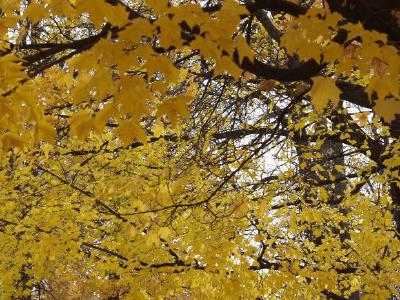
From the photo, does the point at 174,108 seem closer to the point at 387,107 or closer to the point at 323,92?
the point at 323,92

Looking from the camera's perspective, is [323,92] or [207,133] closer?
[323,92]

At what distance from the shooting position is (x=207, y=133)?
18.2 feet

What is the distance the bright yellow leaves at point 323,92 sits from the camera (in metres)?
2.15

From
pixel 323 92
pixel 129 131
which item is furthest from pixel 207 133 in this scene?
pixel 323 92

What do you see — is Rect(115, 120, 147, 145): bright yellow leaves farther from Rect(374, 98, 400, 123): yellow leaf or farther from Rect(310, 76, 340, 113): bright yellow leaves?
Rect(374, 98, 400, 123): yellow leaf

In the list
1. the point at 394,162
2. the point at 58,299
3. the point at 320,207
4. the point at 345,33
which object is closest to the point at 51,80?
the point at 345,33

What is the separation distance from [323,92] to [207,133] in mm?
3438

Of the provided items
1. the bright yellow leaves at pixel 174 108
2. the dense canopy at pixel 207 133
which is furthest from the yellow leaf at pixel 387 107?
the bright yellow leaves at pixel 174 108

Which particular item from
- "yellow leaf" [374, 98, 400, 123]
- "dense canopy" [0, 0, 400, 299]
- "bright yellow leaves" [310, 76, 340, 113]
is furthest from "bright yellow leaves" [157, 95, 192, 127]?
"yellow leaf" [374, 98, 400, 123]

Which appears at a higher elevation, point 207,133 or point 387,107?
point 207,133

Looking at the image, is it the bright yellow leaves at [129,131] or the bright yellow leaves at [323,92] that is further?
the bright yellow leaves at [129,131]

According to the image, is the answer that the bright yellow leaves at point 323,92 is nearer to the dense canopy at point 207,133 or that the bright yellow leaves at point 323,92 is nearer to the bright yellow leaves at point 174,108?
the dense canopy at point 207,133

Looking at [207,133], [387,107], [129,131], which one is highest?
[207,133]

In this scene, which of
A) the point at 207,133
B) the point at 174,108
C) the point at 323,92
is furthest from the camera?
the point at 207,133
